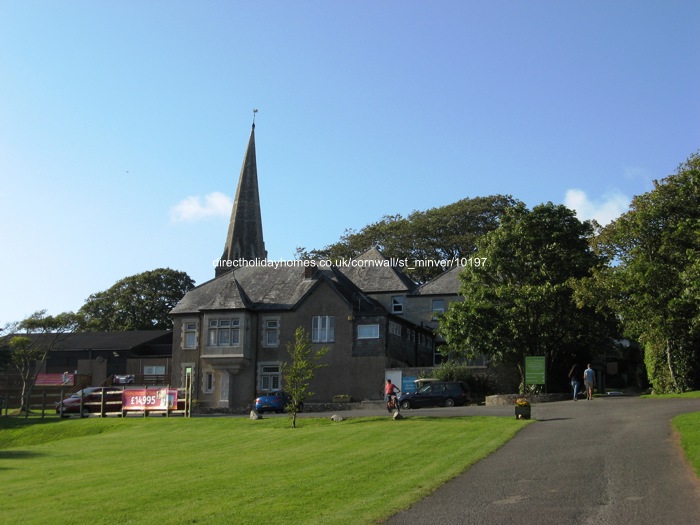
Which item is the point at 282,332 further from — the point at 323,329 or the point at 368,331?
the point at 368,331

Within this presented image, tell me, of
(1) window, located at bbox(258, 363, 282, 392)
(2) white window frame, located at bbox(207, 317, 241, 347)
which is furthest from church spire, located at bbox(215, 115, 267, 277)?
(1) window, located at bbox(258, 363, 282, 392)

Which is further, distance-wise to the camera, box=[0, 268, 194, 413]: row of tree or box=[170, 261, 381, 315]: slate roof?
box=[0, 268, 194, 413]: row of tree

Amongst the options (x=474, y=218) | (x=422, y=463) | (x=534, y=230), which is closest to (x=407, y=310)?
(x=534, y=230)

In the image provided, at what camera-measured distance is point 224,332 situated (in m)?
55.4

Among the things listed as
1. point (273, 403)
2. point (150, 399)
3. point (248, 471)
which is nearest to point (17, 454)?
point (150, 399)

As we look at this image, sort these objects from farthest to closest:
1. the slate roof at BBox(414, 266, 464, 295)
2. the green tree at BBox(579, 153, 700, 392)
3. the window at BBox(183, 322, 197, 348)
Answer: the slate roof at BBox(414, 266, 464, 295), the window at BBox(183, 322, 197, 348), the green tree at BBox(579, 153, 700, 392)

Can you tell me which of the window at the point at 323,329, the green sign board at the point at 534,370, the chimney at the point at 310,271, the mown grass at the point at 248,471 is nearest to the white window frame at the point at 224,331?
the window at the point at 323,329

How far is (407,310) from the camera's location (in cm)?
6216

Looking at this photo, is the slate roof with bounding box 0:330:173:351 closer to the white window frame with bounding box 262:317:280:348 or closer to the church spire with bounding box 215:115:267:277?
the church spire with bounding box 215:115:267:277

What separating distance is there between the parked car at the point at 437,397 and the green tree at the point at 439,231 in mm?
37531

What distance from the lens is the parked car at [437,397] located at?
4266 cm

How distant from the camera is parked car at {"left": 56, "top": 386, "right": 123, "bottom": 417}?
46.4 meters

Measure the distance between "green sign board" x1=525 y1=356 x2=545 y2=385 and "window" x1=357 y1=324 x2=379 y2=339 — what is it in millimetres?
12233

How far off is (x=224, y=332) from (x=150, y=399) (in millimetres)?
10887
